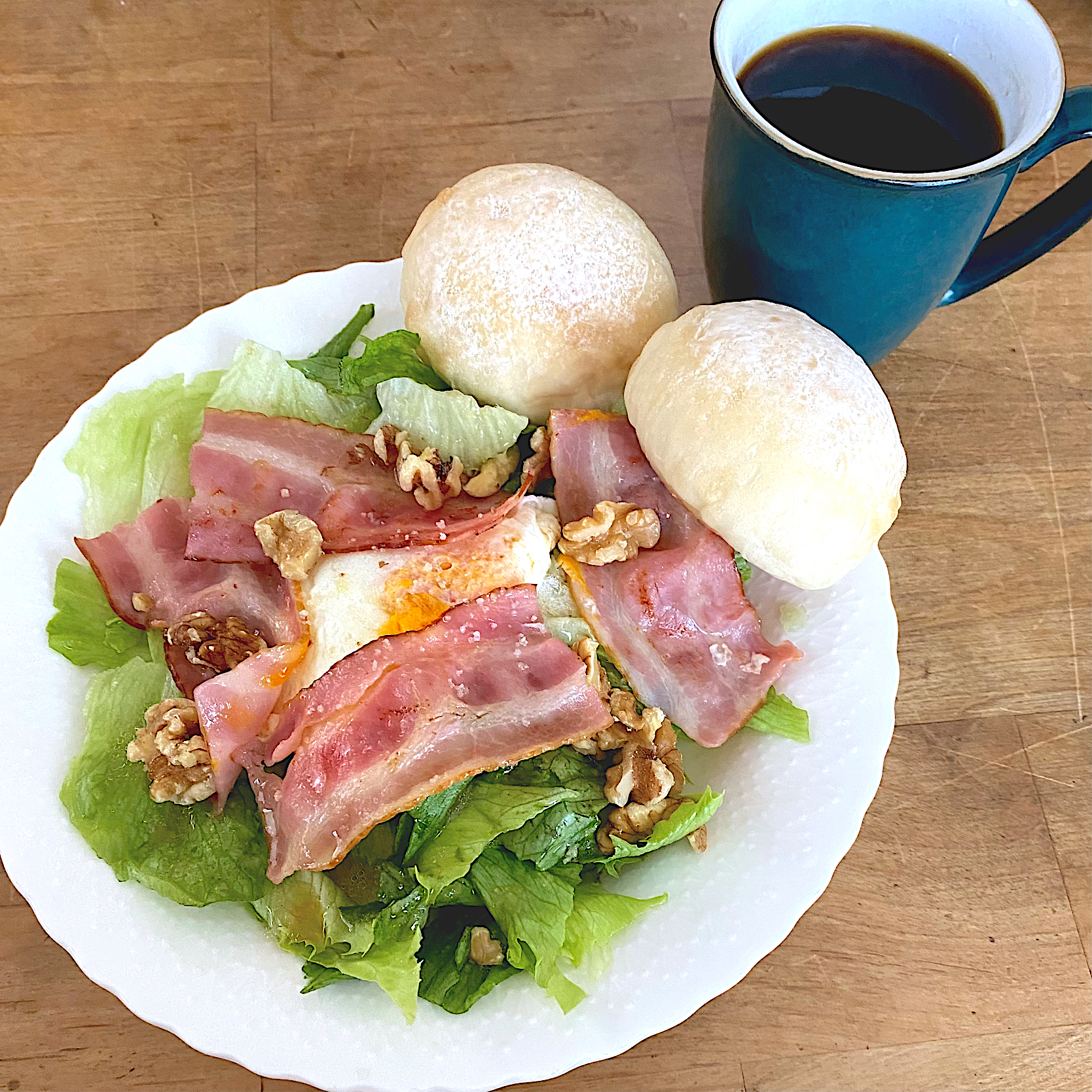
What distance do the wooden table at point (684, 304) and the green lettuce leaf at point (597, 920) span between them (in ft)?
0.62

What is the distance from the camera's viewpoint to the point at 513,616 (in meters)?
0.97

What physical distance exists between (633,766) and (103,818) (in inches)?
19.8

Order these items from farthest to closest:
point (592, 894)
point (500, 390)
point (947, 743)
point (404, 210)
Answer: point (404, 210)
point (947, 743)
point (500, 390)
point (592, 894)

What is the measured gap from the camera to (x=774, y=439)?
0.89 m

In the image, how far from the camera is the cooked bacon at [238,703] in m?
0.90

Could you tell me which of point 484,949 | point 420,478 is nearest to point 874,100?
point 420,478

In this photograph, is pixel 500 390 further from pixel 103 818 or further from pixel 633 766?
pixel 103 818

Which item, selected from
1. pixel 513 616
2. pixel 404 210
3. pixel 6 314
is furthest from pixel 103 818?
pixel 404 210

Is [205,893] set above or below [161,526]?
below

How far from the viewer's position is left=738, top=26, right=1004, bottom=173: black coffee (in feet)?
3.34

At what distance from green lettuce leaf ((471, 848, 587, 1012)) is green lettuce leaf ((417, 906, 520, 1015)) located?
28 millimetres

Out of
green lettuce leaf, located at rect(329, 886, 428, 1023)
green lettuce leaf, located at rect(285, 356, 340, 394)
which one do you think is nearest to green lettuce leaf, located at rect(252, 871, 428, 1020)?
green lettuce leaf, located at rect(329, 886, 428, 1023)

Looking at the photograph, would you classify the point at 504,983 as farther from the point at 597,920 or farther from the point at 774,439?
the point at 774,439

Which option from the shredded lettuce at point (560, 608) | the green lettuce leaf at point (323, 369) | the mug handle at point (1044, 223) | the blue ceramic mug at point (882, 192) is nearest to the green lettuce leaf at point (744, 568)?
the shredded lettuce at point (560, 608)
